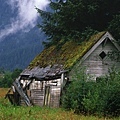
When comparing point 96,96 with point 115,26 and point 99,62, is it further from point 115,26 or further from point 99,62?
point 115,26

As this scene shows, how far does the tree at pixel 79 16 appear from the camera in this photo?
28844 mm

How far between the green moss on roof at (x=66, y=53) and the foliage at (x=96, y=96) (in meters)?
5.70

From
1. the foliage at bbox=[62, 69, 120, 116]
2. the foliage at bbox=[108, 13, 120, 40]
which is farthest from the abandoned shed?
the foliage at bbox=[62, 69, 120, 116]

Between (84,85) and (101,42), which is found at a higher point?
(101,42)

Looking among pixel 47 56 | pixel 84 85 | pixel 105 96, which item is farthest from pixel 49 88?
pixel 105 96

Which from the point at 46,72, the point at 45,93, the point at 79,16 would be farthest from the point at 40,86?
the point at 79,16

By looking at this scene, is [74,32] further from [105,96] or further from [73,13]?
[105,96]

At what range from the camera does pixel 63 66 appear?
27531mm

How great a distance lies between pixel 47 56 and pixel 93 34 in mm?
5678

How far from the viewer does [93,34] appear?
28.9m

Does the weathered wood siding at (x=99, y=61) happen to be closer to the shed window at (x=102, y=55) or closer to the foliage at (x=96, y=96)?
the shed window at (x=102, y=55)

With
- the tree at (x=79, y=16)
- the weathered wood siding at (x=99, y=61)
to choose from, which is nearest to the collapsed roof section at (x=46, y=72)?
the weathered wood siding at (x=99, y=61)

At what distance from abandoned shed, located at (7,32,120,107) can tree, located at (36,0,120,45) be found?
124cm

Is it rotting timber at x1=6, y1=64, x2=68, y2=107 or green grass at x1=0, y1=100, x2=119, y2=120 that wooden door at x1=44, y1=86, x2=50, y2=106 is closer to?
rotting timber at x1=6, y1=64, x2=68, y2=107
